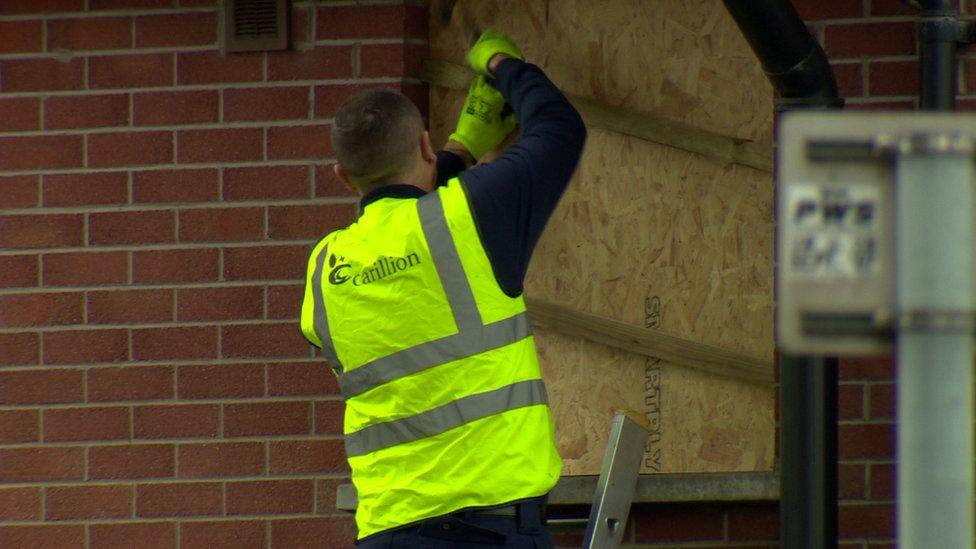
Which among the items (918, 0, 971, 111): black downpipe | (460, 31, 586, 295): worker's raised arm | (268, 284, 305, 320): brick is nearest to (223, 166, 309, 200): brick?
(268, 284, 305, 320): brick

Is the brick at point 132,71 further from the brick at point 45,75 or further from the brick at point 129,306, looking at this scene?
the brick at point 129,306

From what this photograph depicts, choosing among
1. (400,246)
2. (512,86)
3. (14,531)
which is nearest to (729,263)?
(512,86)

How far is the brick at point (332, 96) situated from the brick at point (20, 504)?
5.10 feet

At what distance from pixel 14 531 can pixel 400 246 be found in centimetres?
220

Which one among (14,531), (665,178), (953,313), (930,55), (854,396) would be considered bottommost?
(14,531)

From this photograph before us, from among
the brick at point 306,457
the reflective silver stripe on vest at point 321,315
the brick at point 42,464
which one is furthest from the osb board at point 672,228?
the brick at point 42,464

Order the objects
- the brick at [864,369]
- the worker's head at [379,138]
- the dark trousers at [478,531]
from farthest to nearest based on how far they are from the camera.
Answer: the brick at [864,369]
the worker's head at [379,138]
the dark trousers at [478,531]

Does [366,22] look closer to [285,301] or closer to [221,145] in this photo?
[221,145]

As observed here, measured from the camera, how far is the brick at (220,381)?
17.5ft

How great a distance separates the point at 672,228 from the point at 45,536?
227 centimetres

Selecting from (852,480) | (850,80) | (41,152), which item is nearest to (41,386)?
(41,152)

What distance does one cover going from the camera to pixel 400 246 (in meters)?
3.99

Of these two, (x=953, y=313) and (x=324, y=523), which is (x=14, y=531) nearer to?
(x=324, y=523)

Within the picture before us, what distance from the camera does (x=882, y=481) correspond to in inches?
199
